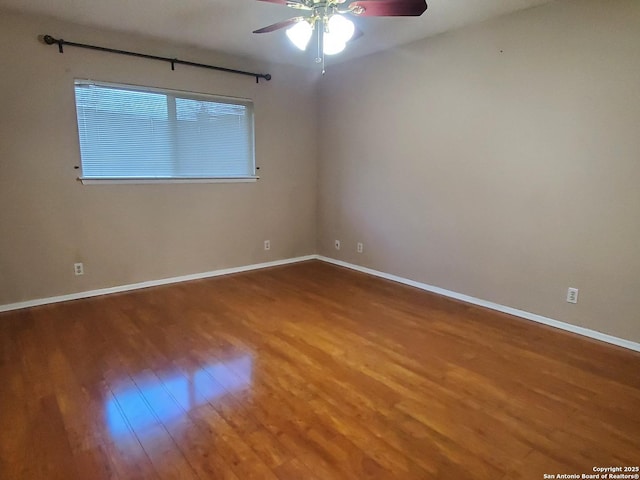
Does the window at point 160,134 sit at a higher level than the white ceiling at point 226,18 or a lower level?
lower

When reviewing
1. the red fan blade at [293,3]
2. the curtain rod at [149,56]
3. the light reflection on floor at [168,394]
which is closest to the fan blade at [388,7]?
the red fan blade at [293,3]

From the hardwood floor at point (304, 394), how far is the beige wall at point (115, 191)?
19.5 inches

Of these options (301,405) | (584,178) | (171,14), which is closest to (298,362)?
(301,405)

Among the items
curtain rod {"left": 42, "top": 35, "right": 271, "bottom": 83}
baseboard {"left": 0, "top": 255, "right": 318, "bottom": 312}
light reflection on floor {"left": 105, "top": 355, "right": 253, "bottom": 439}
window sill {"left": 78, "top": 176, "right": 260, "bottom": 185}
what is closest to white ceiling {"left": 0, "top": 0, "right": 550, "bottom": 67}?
curtain rod {"left": 42, "top": 35, "right": 271, "bottom": 83}

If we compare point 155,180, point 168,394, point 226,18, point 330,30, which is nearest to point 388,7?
point 330,30

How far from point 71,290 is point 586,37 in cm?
467

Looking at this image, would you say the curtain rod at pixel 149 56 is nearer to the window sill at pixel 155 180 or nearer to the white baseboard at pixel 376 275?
the window sill at pixel 155 180

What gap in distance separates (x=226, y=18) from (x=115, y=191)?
1.88 m

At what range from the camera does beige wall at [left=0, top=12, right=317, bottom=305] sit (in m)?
3.22

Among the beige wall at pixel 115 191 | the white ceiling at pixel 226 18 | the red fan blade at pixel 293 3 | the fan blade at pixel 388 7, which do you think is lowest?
the beige wall at pixel 115 191

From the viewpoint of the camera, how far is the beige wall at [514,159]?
2.67 meters

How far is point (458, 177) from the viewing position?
3.59 meters

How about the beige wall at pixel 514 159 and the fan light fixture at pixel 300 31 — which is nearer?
the fan light fixture at pixel 300 31

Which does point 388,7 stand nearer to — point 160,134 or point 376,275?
point 160,134
